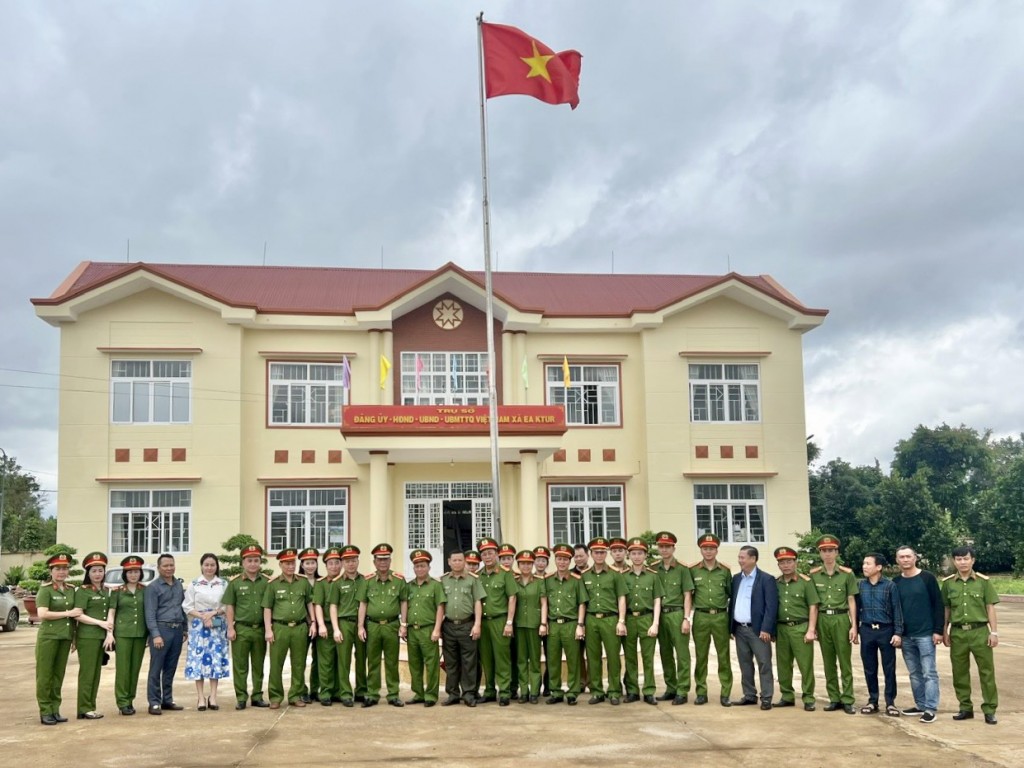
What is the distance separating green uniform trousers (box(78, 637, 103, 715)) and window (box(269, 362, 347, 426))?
10846mm

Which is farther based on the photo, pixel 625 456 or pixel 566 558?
pixel 625 456

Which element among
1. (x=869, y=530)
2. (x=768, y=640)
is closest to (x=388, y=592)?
(x=768, y=640)

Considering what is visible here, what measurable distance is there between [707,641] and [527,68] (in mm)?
8209

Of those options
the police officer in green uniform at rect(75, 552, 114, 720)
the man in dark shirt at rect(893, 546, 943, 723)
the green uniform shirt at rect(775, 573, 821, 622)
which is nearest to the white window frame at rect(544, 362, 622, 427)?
the green uniform shirt at rect(775, 573, 821, 622)

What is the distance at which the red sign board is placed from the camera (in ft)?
55.3

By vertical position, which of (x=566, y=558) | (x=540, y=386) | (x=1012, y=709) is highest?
(x=540, y=386)

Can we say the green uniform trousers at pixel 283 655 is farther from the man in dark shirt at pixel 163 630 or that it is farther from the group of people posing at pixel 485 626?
the man in dark shirt at pixel 163 630

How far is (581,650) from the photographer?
28.2 feet

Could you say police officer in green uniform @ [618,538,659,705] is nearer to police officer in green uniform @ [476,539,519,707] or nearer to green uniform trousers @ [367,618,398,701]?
police officer in green uniform @ [476,539,519,707]

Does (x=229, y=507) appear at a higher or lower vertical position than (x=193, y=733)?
higher

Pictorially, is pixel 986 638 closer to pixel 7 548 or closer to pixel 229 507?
pixel 229 507

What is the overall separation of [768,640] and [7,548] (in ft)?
135

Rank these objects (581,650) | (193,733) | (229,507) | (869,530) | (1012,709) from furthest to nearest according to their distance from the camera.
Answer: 1. (869,530)
2. (229,507)
3. (581,650)
4. (1012,709)
5. (193,733)

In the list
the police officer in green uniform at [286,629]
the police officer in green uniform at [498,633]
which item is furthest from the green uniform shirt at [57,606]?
the police officer in green uniform at [498,633]
